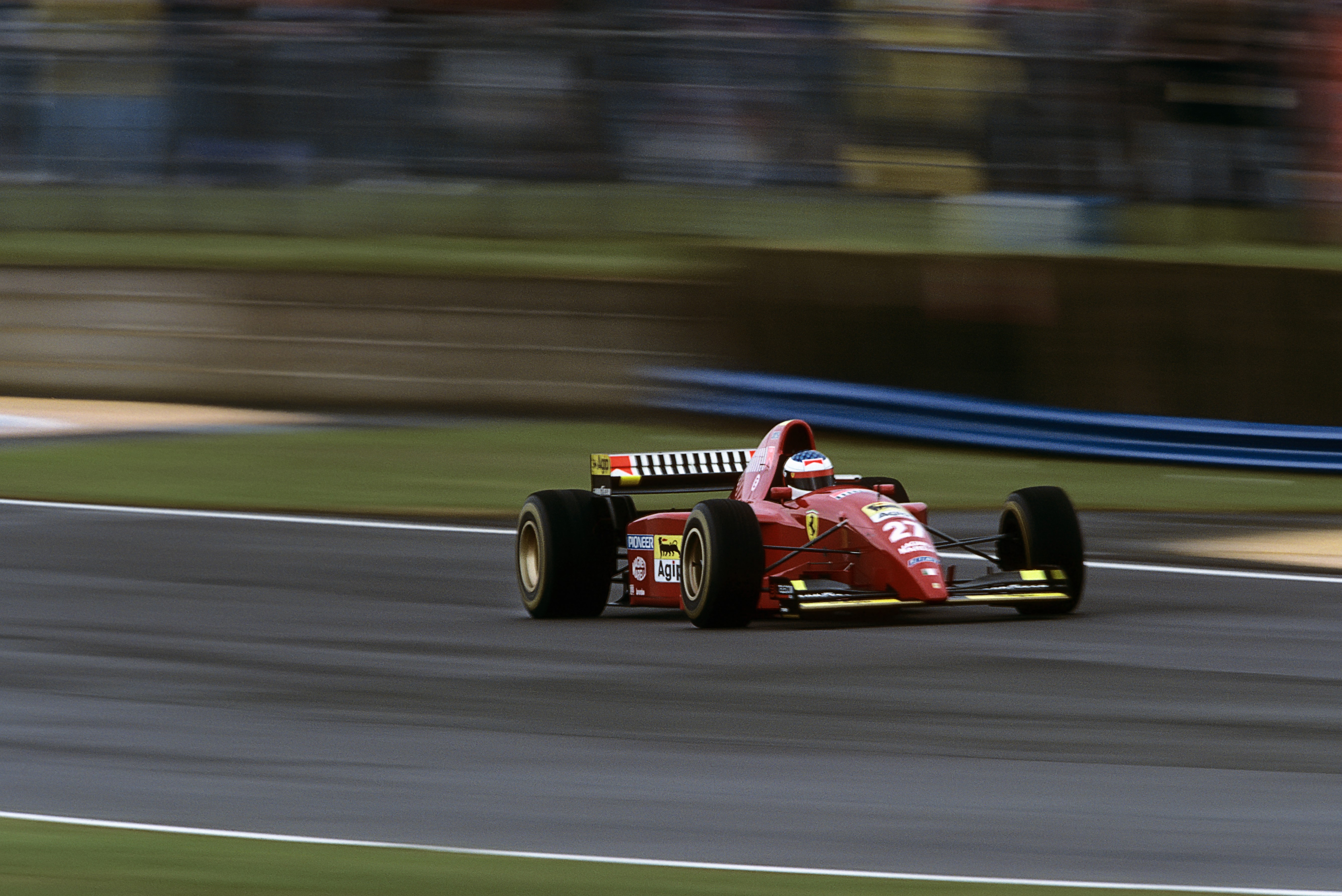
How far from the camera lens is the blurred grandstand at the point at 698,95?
710 inches

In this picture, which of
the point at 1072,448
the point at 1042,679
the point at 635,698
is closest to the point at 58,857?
the point at 635,698

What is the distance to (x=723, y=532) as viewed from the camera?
8.98 m

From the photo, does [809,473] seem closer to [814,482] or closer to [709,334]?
[814,482]

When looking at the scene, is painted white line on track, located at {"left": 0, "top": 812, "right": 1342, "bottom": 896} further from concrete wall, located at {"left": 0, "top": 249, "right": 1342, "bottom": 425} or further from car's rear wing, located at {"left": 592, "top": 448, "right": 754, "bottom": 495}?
concrete wall, located at {"left": 0, "top": 249, "right": 1342, "bottom": 425}

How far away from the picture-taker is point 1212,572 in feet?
38.2

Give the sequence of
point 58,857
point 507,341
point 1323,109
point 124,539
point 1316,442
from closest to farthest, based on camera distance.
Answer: point 58,857
point 124,539
point 1316,442
point 1323,109
point 507,341

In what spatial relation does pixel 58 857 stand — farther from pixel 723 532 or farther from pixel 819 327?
pixel 819 327

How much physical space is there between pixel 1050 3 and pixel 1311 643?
1077 centimetres

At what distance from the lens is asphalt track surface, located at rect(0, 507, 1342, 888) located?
5.83 m

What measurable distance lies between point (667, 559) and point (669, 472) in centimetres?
82

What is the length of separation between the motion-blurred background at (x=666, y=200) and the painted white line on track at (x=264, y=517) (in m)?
5.89

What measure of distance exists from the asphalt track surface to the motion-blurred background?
680 cm

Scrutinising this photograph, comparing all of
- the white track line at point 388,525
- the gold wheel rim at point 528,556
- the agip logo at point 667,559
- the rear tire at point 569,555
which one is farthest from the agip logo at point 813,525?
the white track line at point 388,525

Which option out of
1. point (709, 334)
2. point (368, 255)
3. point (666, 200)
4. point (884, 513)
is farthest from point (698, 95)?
point (884, 513)
